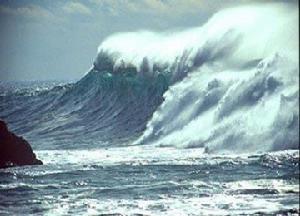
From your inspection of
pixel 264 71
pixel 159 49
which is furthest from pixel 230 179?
pixel 159 49

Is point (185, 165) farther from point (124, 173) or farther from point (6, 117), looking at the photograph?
point (6, 117)

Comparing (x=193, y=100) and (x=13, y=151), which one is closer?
(x=13, y=151)

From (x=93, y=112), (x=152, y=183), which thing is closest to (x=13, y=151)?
(x=152, y=183)

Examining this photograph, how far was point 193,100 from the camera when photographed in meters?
19.2

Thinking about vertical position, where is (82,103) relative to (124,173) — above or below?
above

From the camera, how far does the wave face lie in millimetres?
14852

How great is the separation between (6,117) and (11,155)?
1026 centimetres

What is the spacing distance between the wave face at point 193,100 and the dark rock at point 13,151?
2614 millimetres

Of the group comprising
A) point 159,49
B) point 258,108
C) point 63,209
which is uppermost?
point 159,49

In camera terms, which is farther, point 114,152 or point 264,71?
point 264,71

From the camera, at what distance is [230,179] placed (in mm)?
11320

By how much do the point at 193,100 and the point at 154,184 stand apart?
328 inches

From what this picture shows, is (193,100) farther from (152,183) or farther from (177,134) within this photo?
(152,183)

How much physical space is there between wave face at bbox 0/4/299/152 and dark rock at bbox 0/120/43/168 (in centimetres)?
261
